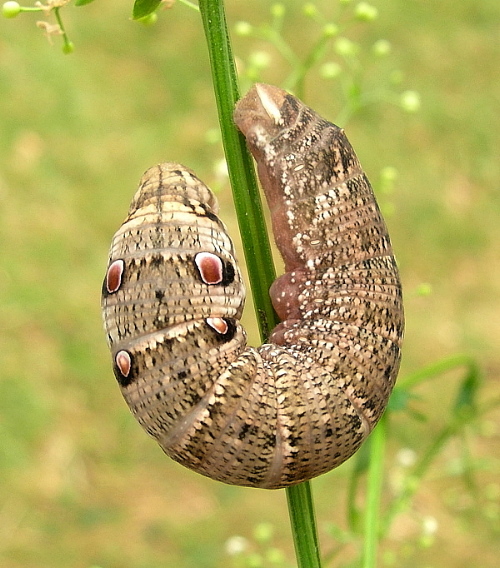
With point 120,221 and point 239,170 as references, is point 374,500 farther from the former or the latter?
point 120,221

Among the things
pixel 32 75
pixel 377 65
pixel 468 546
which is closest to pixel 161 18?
pixel 32 75

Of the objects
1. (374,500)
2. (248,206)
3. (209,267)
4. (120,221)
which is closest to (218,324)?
(209,267)

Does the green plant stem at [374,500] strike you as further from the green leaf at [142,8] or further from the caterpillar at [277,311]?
the green leaf at [142,8]

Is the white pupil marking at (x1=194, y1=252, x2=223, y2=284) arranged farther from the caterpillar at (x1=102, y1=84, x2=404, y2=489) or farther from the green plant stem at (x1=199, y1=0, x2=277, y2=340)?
the green plant stem at (x1=199, y1=0, x2=277, y2=340)

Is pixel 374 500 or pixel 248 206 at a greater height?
pixel 248 206

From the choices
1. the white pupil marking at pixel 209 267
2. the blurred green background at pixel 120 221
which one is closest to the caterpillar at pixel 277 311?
the white pupil marking at pixel 209 267

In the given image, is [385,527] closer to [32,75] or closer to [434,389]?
[434,389]

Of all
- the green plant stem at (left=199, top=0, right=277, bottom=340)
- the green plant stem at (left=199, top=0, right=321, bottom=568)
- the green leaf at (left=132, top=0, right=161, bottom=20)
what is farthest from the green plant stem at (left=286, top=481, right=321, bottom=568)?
the green leaf at (left=132, top=0, right=161, bottom=20)
